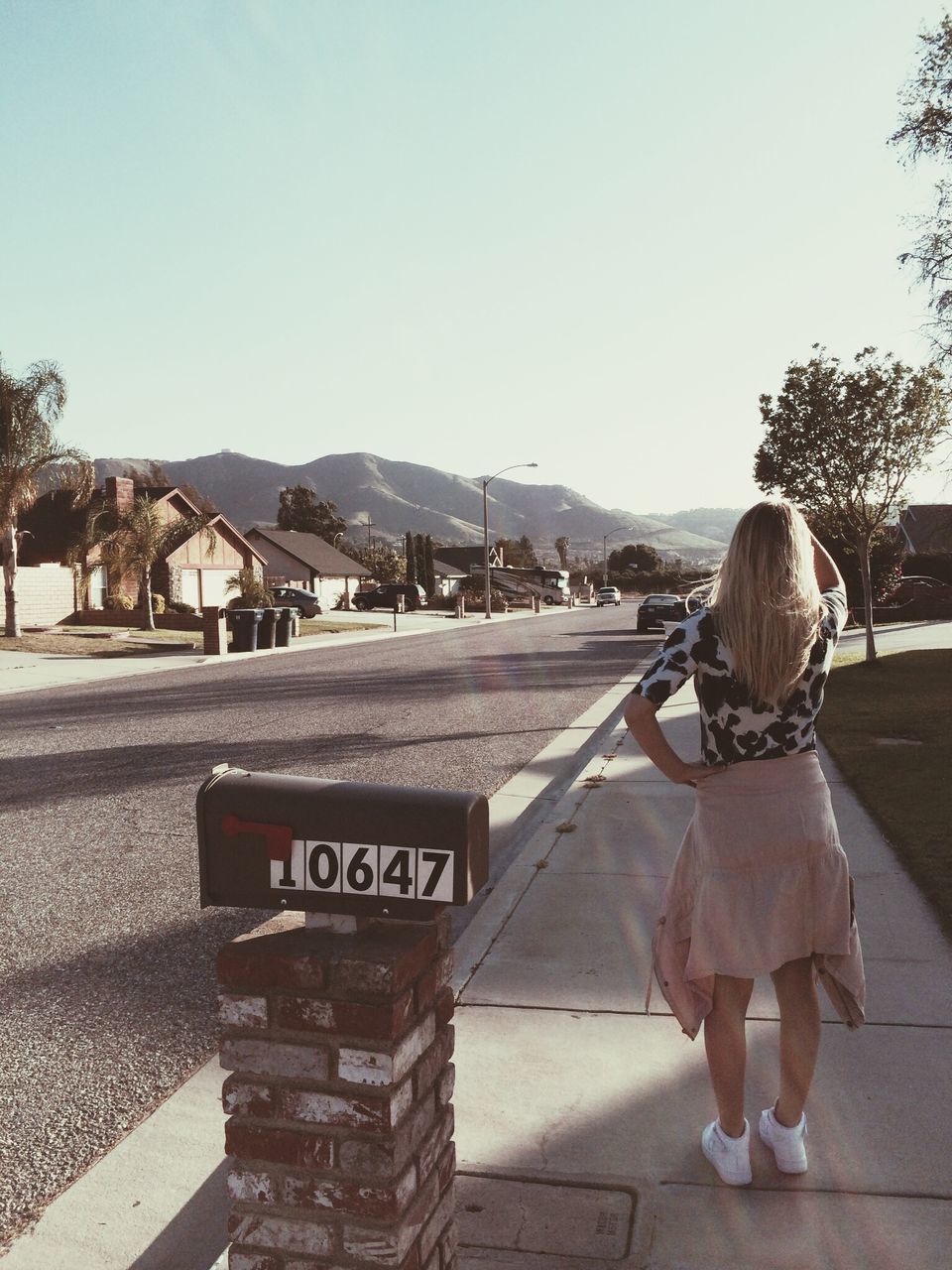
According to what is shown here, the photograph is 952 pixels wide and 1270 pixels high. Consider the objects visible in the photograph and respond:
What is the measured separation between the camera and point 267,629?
28.2 metres

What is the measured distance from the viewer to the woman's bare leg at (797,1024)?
9.35 feet

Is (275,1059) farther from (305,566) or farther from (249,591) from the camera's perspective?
(305,566)

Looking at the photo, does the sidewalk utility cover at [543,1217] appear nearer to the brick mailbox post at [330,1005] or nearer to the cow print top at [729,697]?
the brick mailbox post at [330,1005]

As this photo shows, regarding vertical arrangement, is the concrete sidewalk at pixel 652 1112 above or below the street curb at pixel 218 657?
above

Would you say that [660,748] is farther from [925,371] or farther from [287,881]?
[925,371]

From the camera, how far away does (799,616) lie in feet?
8.64

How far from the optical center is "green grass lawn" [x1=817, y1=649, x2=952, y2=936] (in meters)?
6.09

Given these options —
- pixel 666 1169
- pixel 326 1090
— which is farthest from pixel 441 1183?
pixel 666 1169

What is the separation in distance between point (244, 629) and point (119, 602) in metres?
13.5

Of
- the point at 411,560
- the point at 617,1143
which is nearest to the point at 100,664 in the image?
the point at 617,1143

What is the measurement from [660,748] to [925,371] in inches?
668

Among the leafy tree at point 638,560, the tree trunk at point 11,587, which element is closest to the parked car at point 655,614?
the tree trunk at point 11,587

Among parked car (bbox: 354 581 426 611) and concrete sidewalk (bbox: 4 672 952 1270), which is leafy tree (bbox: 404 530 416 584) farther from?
concrete sidewalk (bbox: 4 672 952 1270)

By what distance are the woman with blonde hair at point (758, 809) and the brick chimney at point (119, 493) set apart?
37737 millimetres
